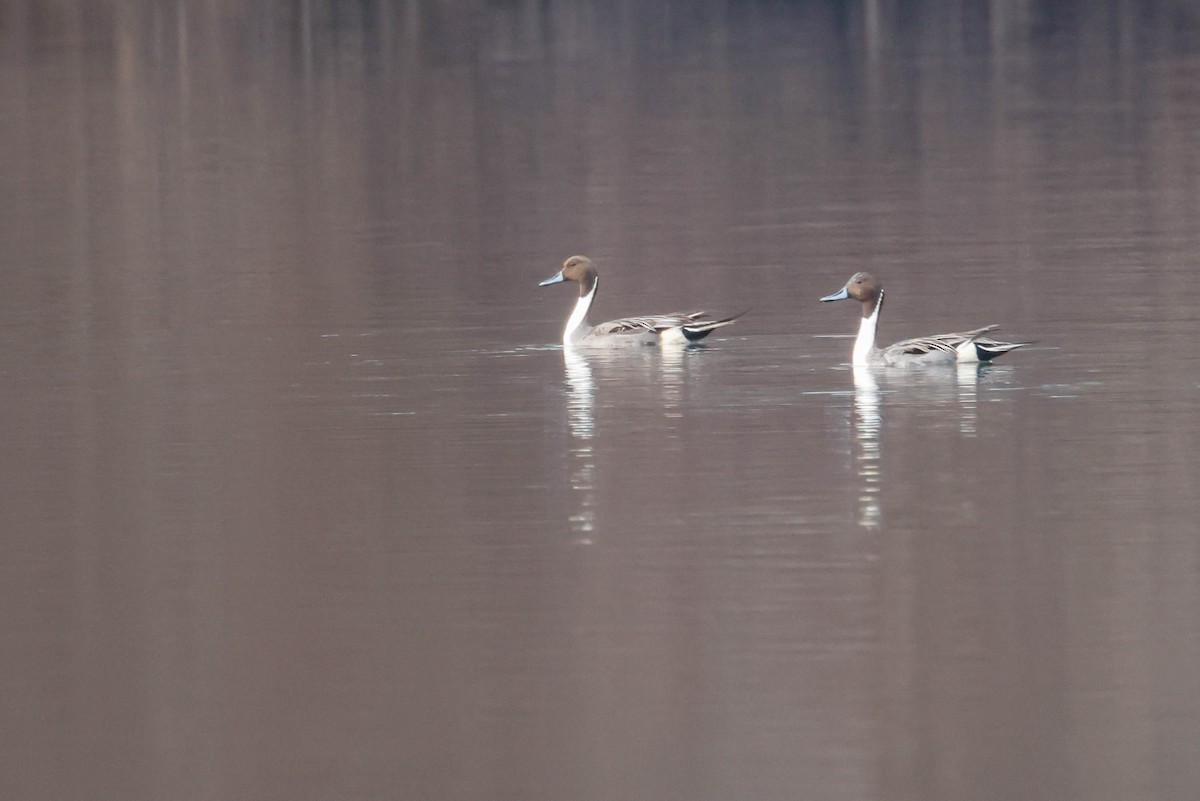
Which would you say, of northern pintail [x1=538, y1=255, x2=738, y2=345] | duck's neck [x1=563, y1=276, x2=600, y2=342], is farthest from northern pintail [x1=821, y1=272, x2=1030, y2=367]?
duck's neck [x1=563, y1=276, x2=600, y2=342]

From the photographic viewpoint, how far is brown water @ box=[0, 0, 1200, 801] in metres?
9.45

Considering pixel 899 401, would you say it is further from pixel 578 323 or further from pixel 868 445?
pixel 578 323

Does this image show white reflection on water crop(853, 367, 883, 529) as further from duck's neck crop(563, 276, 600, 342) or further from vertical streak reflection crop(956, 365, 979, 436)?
duck's neck crop(563, 276, 600, 342)

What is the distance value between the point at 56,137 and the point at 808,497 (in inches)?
1241

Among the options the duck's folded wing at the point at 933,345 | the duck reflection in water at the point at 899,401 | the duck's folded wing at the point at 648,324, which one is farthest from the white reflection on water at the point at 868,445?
the duck's folded wing at the point at 648,324

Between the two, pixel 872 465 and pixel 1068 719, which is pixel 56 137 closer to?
pixel 872 465

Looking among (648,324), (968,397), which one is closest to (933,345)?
(968,397)

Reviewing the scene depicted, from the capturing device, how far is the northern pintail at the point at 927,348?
56.3 ft

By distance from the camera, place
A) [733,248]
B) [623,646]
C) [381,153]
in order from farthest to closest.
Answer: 1. [381,153]
2. [733,248]
3. [623,646]

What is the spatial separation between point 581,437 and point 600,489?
1.65 meters

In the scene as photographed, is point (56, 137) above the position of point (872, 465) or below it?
above

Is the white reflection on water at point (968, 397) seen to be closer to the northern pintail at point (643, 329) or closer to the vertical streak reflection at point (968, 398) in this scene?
the vertical streak reflection at point (968, 398)

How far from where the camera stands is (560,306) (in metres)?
22.3

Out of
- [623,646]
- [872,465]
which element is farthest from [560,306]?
[623,646]
